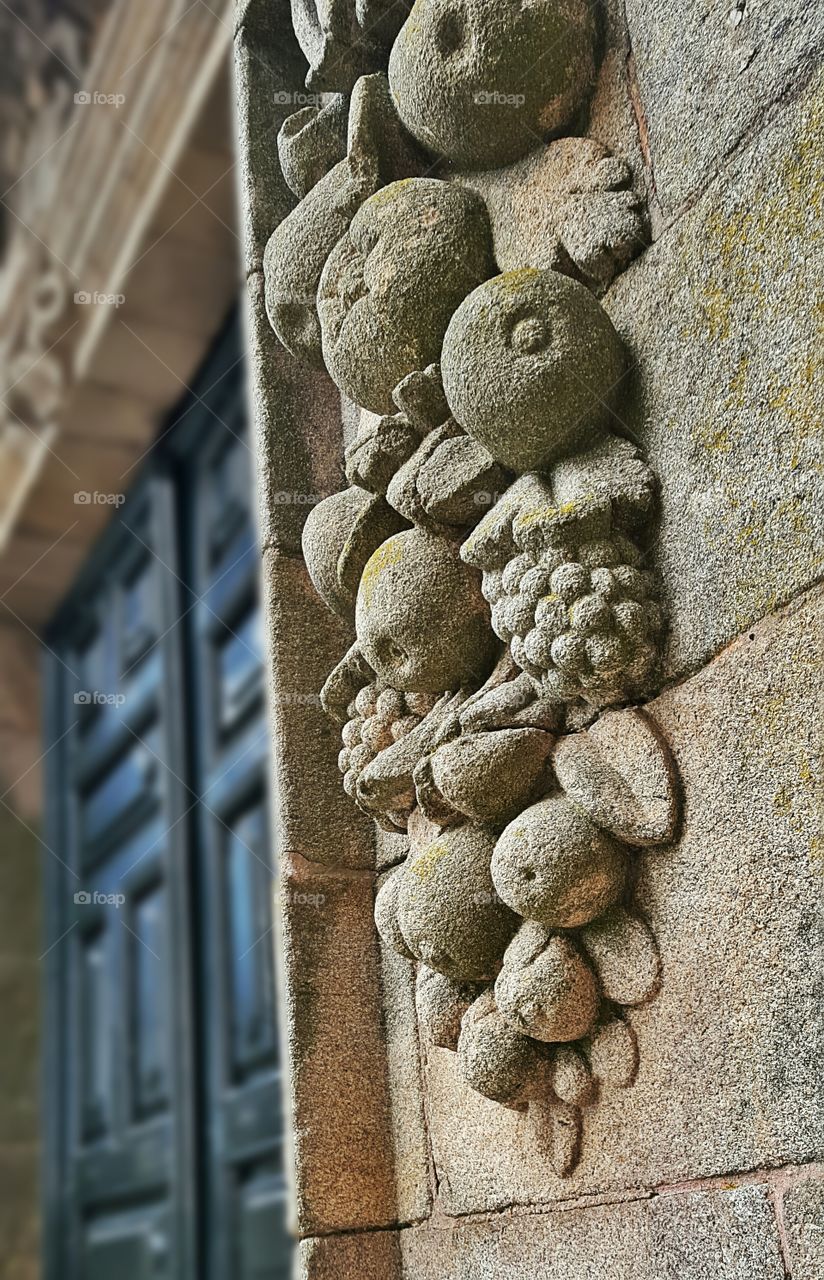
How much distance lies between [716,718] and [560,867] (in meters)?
0.16

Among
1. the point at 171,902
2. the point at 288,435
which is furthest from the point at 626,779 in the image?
the point at 171,902

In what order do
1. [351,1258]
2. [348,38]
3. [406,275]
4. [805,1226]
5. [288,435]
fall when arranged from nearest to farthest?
[805,1226] < [406,275] < [351,1258] < [348,38] < [288,435]

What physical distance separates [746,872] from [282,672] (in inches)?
26.3

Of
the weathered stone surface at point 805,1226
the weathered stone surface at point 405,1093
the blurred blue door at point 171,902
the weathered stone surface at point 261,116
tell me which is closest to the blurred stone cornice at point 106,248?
the blurred blue door at point 171,902

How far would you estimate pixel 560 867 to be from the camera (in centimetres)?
100

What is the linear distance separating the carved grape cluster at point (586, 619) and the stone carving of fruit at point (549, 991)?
191 millimetres

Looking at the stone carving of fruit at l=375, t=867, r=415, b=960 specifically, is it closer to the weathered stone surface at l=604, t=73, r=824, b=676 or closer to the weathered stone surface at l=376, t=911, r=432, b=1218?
the weathered stone surface at l=376, t=911, r=432, b=1218

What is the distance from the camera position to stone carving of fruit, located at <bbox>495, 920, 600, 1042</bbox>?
1.02 metres

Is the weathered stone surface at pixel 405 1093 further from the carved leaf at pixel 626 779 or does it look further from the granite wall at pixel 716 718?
the carved leaf at pixel 626 779

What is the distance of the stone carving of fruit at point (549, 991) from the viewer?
3.35 ft

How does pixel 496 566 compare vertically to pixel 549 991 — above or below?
above

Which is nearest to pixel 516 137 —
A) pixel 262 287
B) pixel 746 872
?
pixel 262 287

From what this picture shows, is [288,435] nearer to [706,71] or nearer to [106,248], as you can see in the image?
[706,71]

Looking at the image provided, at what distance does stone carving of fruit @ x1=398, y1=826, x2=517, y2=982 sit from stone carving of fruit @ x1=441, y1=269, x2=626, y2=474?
316 millimetres
